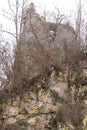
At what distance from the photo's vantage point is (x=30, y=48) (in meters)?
20.3

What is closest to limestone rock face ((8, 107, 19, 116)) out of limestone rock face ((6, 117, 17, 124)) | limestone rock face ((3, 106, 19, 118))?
limestone rock face ((3, 106, 19, 118))

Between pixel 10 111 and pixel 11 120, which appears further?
pixel 10 111

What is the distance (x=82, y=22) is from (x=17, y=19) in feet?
16.4

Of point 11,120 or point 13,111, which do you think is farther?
point 13,111

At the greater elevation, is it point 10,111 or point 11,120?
point 10,111

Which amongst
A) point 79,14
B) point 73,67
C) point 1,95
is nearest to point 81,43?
point 73,67

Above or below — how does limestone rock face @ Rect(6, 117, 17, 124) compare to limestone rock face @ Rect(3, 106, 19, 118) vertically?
below

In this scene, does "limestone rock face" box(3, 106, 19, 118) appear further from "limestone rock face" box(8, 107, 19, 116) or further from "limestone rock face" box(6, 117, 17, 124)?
"limestone rock face" box(6, 117, 17, 124)

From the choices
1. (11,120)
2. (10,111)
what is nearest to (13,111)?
(10,111)

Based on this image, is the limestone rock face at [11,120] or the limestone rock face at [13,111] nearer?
the limestone rock face at [11,120]

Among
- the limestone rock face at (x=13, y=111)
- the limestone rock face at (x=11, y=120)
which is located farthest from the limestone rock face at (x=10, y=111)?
the limestone rock face at (x=11, y=120)

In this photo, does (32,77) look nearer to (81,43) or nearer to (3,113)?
(3,113)

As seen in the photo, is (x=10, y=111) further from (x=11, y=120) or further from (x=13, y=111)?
(x=11, y=120)

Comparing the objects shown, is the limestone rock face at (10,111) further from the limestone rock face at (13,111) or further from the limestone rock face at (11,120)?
the limestone rock face at (11,120)
